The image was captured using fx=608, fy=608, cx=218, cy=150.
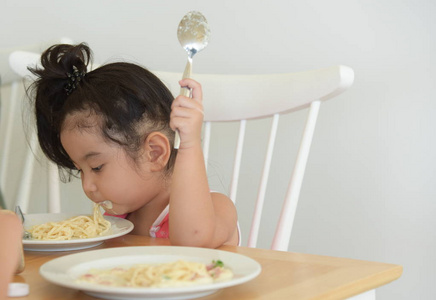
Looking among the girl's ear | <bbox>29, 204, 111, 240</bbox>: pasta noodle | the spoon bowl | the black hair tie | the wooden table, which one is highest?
the spoon bowl

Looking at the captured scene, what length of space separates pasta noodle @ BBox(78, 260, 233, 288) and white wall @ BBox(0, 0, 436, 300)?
3.21ft

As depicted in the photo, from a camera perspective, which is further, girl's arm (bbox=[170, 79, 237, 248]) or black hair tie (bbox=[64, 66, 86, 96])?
black hair tie (bbox=[64, 66, 86, 96])

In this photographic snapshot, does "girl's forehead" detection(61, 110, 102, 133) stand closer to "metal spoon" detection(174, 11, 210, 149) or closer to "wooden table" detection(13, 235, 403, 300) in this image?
"metal spoon" detection(174, 11, 210, 149)

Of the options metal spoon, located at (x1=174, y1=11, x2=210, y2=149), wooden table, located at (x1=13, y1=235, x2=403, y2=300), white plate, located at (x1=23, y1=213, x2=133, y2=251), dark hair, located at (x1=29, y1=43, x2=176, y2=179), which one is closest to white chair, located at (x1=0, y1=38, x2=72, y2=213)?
dark hair, located at (x1=29, y1=43, x2=176, y2=179)

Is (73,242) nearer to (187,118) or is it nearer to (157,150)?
(187,118)

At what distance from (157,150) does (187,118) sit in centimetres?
30

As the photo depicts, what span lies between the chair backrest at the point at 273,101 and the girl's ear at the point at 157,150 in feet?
0.57

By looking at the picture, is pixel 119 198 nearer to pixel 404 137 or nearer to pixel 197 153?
pixel 197 153

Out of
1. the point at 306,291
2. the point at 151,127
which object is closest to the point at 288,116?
the point at 151,127

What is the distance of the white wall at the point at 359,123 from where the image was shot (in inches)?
53.7

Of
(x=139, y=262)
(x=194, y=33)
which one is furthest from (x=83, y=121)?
(x=139, y=262)

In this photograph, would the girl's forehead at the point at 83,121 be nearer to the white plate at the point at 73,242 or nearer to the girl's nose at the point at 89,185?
the girl's nose at the point at 89,185

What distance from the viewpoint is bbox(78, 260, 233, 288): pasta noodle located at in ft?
1.49

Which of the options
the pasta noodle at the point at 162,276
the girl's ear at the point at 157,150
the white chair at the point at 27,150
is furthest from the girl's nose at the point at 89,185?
the pasta noodle at the point at 162,276
